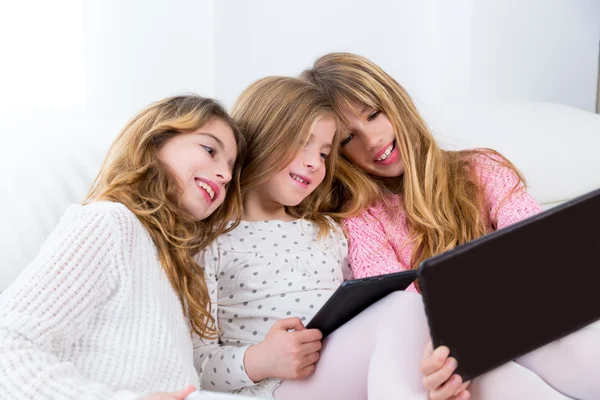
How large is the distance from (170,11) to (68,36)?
334mm

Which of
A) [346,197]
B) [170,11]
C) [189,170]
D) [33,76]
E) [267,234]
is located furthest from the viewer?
[170,11]

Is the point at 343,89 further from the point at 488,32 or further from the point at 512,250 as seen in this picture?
the point at 488,32

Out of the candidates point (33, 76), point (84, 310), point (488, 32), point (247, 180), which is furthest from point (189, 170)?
→ point (488, 32)

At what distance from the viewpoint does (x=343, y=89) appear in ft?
4.53

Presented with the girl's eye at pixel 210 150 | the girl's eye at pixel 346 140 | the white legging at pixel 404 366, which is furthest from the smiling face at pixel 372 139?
the white legging at pixel 404 366

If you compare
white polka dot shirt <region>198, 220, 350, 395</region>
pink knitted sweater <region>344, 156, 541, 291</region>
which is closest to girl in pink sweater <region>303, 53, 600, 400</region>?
pink knitted sweater <region>344, 156, 541, 291</region>

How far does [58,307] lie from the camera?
0.82 meters

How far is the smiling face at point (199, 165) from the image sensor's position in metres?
1.12

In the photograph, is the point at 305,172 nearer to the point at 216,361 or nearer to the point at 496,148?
the point at 216,361

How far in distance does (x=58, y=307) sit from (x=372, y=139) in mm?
731

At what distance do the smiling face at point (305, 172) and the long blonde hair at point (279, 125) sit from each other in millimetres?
13

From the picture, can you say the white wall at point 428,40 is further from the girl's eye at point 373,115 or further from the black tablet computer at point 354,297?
the black tablet computer at point 354,297

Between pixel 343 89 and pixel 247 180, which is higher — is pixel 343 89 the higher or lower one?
the higher one

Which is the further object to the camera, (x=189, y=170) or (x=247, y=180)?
(x=247, y=180)
